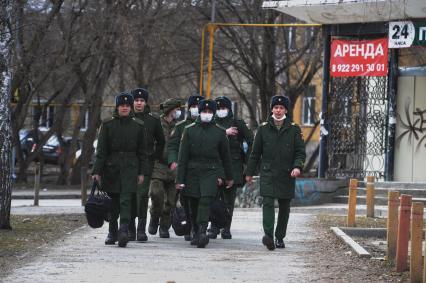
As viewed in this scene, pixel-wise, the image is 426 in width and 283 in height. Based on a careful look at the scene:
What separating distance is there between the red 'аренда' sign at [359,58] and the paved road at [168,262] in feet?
31.5

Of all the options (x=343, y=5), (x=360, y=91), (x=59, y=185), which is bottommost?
(x=59, y=185)

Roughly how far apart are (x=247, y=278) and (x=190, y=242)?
12.1 feet

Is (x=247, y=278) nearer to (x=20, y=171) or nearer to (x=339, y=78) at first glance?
(x=339, y=78)

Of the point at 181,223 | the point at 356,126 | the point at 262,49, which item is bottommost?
the point at 181,223

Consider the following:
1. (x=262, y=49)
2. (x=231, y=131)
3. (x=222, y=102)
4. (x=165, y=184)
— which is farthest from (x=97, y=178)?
(x=262, y=49)

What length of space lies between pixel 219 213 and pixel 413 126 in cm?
1102

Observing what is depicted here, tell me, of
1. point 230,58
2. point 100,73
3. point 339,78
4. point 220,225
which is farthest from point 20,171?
point 220,225

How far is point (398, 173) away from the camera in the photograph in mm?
25391

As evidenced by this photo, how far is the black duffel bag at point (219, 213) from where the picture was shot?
49.7 feet

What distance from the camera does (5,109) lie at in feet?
53.6

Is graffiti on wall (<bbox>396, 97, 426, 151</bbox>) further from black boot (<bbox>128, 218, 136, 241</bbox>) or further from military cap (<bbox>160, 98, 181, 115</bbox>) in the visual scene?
black boot (<bbox>128, 218, 136, 241</bbox>)

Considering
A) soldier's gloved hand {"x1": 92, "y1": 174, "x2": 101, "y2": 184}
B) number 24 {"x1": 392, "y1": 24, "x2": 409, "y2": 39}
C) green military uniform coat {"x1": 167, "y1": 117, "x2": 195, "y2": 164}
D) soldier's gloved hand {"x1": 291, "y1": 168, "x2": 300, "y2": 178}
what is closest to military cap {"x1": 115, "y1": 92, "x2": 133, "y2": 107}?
soldier's gloved hand {"x1": 92, "y1": 174, "x2": 101, "y2": 184}

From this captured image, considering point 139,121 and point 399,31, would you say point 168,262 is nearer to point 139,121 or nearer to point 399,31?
point 139,121

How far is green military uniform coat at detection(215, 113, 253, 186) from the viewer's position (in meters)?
16.0
